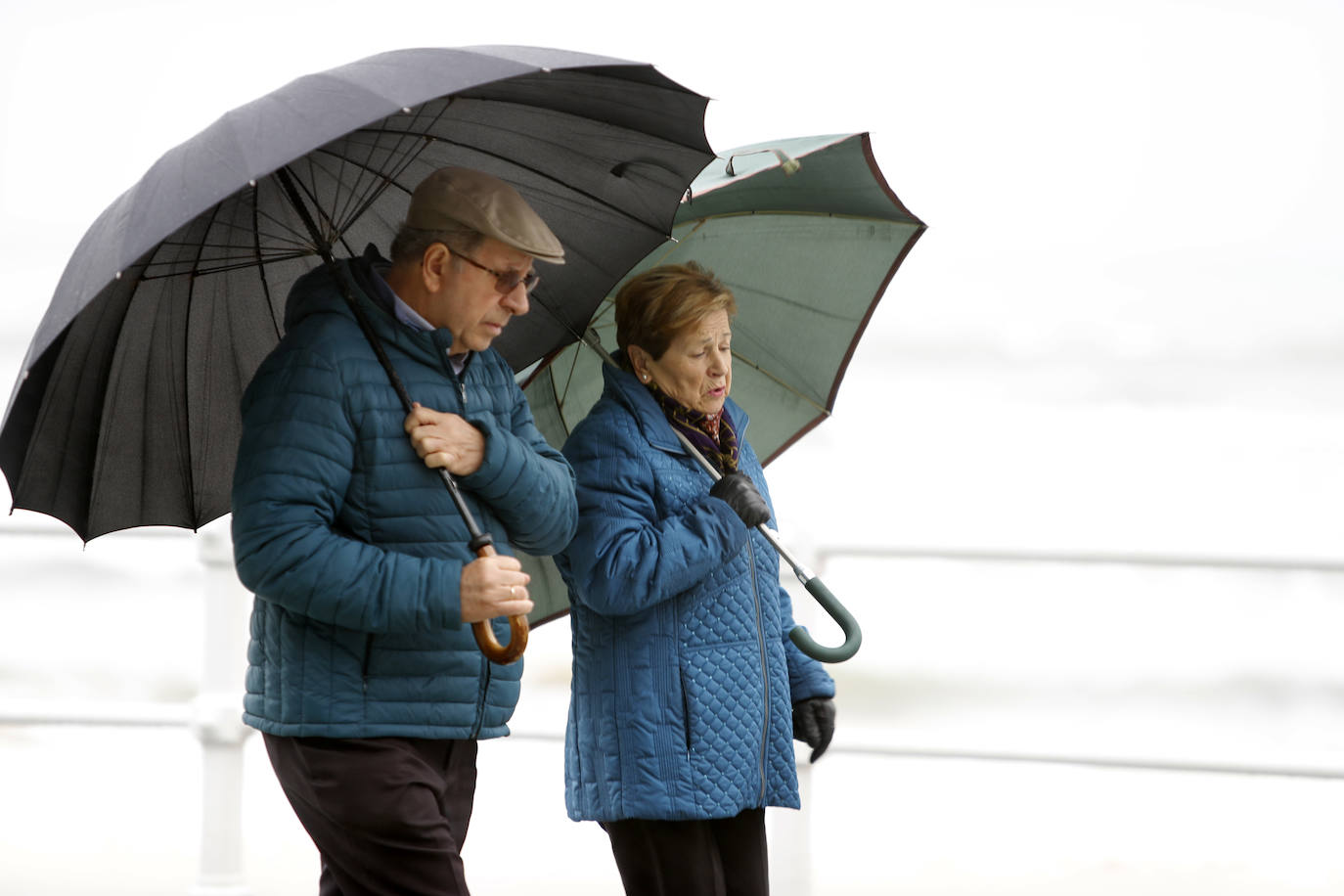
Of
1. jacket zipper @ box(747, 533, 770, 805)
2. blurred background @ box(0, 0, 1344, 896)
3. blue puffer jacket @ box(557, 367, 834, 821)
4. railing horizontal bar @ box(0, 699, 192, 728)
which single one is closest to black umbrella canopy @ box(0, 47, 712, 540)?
blue puffer jacket @ box(557, 367, 834, 821)

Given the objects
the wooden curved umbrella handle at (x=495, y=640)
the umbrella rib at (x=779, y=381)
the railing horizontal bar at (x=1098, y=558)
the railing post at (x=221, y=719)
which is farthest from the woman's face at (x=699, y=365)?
the railing post at (x=221, y=719)

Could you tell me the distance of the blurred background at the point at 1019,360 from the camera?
30.7 feet

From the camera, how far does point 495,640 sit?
1.64 m

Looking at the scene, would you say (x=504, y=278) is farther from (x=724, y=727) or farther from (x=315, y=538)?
(x=724, y=727)

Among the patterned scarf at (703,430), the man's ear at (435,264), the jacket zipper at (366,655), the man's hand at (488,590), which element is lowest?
the jacket zipper at (366,655)

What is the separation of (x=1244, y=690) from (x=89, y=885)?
8.97 meters

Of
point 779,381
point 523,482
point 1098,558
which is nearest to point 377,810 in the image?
point 523,482

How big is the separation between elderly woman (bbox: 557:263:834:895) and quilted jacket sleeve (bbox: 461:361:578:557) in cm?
13

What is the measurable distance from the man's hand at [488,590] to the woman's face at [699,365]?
52 centimetres

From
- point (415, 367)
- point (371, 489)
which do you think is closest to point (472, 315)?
point (415, 367)

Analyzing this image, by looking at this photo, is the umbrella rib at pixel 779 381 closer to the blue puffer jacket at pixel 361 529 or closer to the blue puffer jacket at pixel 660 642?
the blue puffer jacket at pixel 660 642

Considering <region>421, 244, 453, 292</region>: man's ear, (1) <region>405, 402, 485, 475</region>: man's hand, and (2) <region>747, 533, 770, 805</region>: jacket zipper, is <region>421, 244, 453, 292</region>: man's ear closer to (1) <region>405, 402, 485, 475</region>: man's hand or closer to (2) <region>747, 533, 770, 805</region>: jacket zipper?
(1) <region>405, 402, 485, 475</region>: man's hand

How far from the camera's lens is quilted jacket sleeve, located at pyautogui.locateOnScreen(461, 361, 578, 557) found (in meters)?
1.68

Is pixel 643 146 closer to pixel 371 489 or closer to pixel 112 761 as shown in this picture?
pixel 371 489
